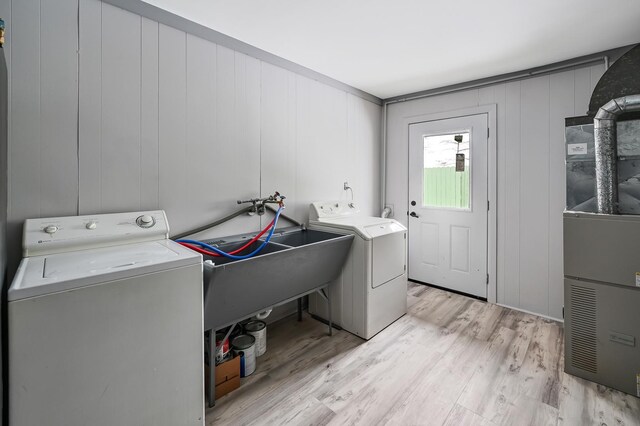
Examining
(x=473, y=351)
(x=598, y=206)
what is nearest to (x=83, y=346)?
(x=473, y=351)

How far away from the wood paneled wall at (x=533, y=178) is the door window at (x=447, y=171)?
0.33m

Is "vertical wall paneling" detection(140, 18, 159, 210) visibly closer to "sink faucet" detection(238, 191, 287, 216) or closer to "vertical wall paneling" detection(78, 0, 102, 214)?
"vertical wall paneling" detection(78, 0, 102, 214)

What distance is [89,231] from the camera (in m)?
1.55

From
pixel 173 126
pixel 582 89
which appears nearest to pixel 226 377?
pixel 173 126

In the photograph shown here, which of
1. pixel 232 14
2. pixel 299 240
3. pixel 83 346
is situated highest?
pixel 232 14

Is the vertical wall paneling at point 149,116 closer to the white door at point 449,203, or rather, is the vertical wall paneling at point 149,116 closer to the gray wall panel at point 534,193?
the white door at point 449,203

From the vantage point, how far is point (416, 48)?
242 cm

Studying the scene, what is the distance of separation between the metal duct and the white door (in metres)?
1.15

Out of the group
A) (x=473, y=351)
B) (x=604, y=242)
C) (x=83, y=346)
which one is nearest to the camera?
(x=83, y=346)

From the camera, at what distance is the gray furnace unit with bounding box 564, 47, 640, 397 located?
5.87ft

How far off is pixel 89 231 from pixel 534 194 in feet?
11.4

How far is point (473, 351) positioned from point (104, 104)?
2961 millimetres

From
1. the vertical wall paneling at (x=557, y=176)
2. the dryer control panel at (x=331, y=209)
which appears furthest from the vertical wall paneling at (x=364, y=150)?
the vertical wall paneling at (x=557, y=176)

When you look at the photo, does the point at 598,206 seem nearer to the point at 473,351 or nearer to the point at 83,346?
the point at 473,351
